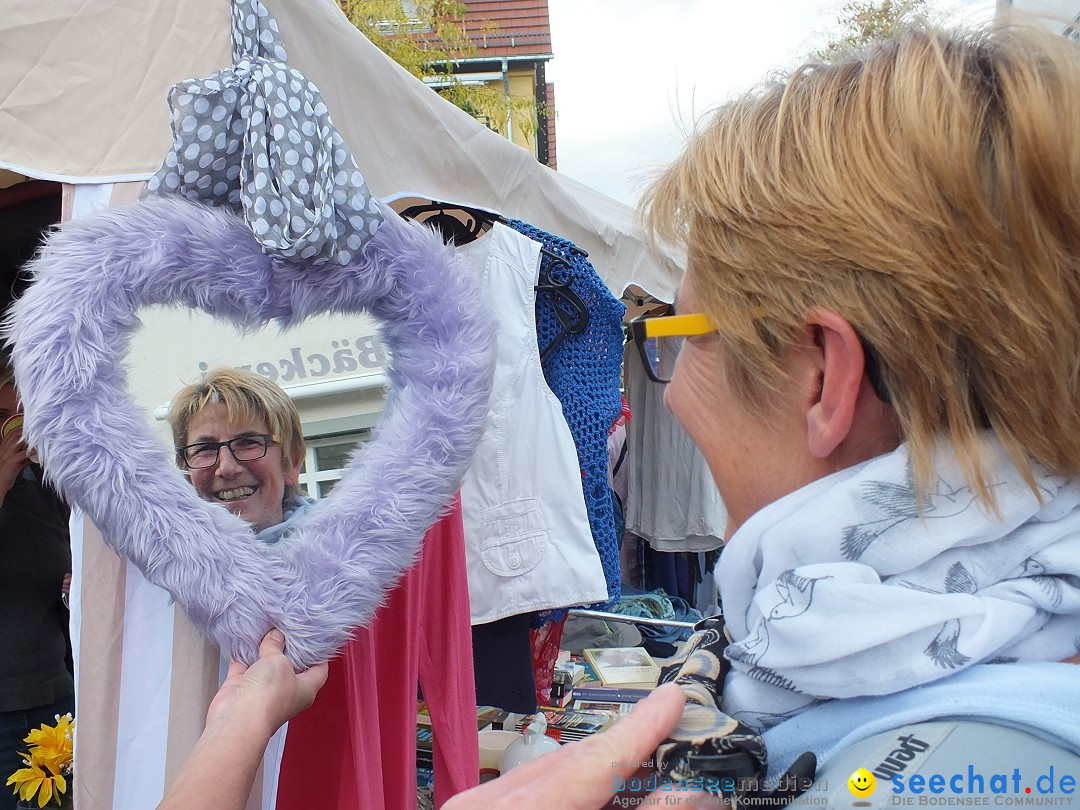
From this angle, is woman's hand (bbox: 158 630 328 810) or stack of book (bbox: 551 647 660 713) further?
stack of book (bbox: 551 647 660 713)

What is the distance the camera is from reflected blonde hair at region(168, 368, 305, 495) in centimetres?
124

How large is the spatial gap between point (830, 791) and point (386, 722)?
1.21 meters

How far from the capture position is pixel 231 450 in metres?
1.29

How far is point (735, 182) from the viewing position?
2.23 feet

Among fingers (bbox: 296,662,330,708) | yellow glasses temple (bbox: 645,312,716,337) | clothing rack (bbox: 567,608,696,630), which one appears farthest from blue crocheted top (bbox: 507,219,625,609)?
yellow glasses temple (bbox: 645,312,716,337)

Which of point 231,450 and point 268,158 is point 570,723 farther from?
point 268,158

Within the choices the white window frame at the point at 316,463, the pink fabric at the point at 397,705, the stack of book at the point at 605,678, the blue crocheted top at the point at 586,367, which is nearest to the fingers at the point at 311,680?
the pink fabric at the point at 397,705

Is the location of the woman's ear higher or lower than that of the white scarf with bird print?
higher

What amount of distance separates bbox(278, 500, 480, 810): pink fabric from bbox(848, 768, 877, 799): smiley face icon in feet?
3.30

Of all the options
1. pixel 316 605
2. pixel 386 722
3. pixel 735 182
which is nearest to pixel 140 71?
pixel 316 605

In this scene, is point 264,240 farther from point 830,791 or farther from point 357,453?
point 830,791

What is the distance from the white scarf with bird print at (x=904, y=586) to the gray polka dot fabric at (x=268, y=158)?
83 cm

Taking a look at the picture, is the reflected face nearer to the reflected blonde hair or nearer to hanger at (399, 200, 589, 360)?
the reflected blonde hair

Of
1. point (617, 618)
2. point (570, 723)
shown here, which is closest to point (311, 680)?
point (570, 723)
